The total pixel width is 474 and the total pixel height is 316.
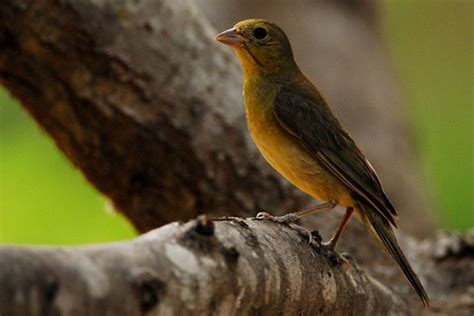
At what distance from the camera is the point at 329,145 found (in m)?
4.36

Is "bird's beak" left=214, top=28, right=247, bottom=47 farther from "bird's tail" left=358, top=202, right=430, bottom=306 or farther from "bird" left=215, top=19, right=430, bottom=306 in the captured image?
"bird's tail" left=358, top=202, right=430, bottom=306

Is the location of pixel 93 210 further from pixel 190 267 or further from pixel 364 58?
pixel 190 267

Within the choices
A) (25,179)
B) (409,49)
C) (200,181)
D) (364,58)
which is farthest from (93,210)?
(409,49)

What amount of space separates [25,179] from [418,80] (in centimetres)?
467

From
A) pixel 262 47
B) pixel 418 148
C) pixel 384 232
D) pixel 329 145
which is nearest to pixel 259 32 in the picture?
pixel 262 47

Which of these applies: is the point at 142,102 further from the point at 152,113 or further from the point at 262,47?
the point at 262,47

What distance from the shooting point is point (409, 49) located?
1166cm

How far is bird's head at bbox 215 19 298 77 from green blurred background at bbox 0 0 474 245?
2.13 metres

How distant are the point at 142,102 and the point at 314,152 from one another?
39.7 inches

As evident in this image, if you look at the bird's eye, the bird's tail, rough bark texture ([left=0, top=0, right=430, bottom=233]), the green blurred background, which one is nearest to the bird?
the bird's tail

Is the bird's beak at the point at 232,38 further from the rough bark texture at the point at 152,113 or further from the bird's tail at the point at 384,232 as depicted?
the bird's tail at the point at 384,232

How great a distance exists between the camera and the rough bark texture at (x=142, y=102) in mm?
4801

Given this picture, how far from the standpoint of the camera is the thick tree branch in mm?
2213

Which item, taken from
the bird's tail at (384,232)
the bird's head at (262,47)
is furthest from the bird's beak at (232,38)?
the bird's tail at (384,232)
